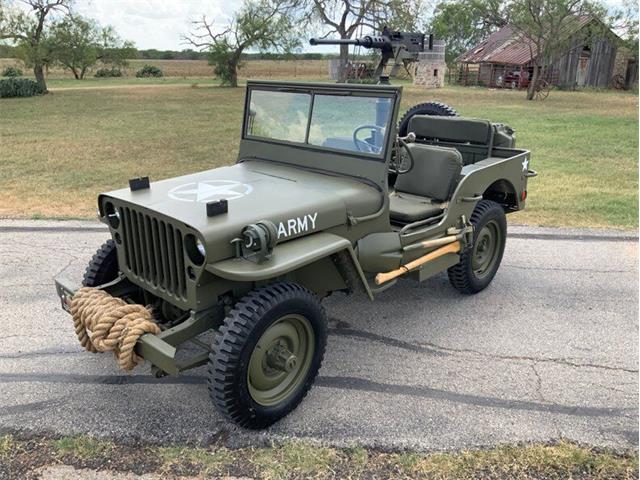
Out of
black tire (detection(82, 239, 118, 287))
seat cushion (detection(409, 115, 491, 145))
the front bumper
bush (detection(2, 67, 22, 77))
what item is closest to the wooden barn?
seat cushion (detection(409, 115, 491, 145))

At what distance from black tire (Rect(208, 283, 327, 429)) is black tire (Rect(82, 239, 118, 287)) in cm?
126

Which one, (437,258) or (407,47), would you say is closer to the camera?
(437,258)

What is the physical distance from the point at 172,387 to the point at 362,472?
1.34 m

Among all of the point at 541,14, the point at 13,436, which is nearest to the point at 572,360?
the point at 13,436

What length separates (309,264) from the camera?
133 inches

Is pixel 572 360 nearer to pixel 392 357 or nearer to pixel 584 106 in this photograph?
pixel 392 357

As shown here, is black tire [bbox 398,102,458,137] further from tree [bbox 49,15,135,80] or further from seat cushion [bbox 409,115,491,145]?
tree [bbox 49,15,135,80]

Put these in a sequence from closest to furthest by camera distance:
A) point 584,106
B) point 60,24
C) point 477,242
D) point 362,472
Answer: point 362,472 < point 477,242 < point 584,106 < point 60,24

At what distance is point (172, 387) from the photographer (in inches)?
136

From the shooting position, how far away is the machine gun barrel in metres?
4.70

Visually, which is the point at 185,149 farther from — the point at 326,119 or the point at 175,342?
the point at 175,342

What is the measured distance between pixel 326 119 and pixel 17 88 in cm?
2771

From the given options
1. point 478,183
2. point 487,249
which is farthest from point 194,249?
point 487,249

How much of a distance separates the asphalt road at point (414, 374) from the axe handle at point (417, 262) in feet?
1.82
